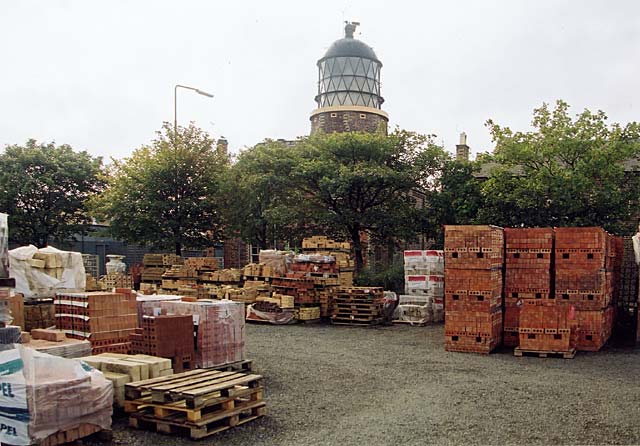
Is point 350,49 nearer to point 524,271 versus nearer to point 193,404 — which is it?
point 524,271

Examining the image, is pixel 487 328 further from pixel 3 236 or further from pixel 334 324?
pixel 3 236

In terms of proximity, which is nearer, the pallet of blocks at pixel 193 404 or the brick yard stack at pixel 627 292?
the pallet of blocks at pixel 193 404

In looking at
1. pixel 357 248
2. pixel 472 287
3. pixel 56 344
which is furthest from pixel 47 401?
pixel 357 248

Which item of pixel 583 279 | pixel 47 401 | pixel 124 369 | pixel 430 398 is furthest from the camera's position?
pixel 583 279

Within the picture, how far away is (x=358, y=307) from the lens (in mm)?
17438

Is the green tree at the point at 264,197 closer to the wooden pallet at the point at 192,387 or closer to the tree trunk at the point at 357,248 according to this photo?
the tree trunk at the point at 357,248

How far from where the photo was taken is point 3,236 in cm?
638

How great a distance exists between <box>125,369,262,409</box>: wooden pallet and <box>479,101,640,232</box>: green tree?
55.1 feet

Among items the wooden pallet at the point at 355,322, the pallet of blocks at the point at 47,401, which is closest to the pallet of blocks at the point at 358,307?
the wooden pallet at the point at 355,322

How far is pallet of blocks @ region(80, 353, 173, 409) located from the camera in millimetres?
7508

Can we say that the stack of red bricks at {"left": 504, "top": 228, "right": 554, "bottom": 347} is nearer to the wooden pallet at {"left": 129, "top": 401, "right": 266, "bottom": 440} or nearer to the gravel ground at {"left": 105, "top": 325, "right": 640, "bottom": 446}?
the gravel ground at {"left": 105, "top": 325, "right": 640, "bottom": 446}

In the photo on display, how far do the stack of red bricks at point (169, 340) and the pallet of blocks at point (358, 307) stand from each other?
8.64m

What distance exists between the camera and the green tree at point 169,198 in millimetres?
27156

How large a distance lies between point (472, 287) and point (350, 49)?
30.2 m
